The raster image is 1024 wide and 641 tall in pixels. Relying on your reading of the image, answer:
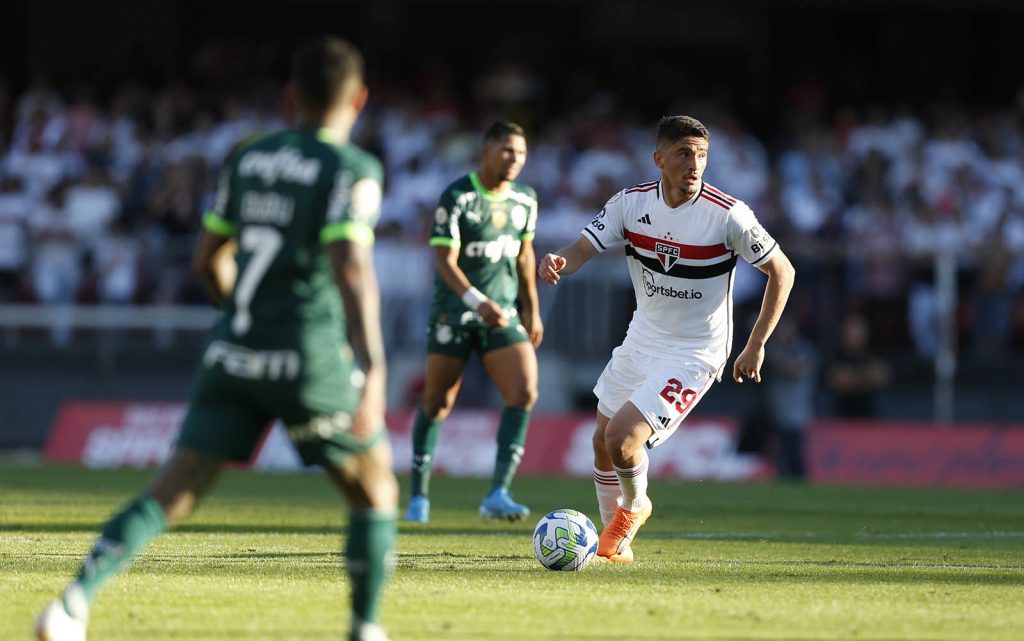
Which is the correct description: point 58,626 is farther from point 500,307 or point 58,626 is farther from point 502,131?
point 502,131

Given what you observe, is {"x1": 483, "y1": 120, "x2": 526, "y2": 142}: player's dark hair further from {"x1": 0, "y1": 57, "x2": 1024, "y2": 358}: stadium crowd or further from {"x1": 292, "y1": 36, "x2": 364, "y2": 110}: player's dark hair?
{"x1": 0, "y1": 57, "x2": 1024, "y2": 358}: stadium crowd

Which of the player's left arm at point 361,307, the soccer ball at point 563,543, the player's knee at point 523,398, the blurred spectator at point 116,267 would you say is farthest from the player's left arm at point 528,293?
the blurred spectator at point 116,267

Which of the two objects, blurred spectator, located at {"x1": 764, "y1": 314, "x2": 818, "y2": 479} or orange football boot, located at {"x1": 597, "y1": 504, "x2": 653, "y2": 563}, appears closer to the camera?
orange football boot, located at {"x1": 597, "y1": 504, "x2": 653, "y2": 563}

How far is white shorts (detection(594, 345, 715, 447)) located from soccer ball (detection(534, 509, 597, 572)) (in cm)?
69

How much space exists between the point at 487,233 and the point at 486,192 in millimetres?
297

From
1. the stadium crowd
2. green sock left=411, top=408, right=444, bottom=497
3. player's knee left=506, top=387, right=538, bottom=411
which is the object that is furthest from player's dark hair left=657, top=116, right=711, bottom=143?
the stadium crowd

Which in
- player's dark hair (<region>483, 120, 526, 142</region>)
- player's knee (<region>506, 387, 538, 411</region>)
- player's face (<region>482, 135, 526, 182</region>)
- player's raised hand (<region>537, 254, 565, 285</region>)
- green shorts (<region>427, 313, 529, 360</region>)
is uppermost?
player's dark hair (<region>483, 120, 526, 142</region>)

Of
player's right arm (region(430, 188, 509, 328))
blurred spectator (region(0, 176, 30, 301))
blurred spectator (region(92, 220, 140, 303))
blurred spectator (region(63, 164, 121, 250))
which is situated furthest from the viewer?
blurred spectator (region(63, 164, 121, 250))

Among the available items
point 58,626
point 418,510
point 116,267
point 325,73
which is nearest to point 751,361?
point 418,510

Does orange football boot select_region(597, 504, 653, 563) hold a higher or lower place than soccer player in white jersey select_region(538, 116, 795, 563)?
lower

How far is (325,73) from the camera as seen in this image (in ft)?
19.8

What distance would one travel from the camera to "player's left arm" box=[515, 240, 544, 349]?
12126mm

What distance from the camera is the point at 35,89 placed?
85.1 ft

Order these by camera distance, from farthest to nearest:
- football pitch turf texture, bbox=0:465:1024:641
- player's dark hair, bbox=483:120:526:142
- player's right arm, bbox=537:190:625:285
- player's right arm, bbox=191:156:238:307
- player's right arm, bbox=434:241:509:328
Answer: player's dark hair, bbox=483:120:526:142
player's right arm, bbox=434:241:509:328
player's right arm, bbox=537:190:625:285
football pitch turf texture, bbox=0:465:1024:641
player's right arm, bbox=191:156:238:307
